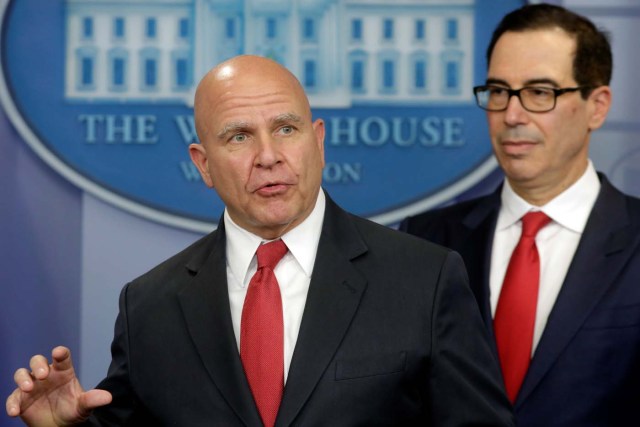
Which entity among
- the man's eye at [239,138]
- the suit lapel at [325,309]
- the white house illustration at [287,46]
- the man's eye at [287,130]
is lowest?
the suit lapel at [325,309]

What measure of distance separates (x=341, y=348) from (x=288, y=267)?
21cm

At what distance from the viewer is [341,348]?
187 cm

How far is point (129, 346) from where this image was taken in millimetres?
2020

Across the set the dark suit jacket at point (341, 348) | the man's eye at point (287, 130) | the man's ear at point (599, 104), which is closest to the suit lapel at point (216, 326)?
the dark suit jacket at point (341, 348)

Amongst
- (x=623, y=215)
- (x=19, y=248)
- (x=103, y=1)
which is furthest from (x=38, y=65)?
(x=623, y=215)

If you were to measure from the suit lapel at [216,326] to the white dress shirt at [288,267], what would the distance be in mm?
30

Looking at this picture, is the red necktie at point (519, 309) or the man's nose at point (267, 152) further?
the red necktie at point (519, 309)

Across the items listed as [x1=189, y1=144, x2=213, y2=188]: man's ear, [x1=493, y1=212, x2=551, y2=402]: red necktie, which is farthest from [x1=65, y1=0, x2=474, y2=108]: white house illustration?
[x1=189, y1=144, x2=213, y2=188]: man's ear

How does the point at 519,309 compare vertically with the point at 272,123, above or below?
below

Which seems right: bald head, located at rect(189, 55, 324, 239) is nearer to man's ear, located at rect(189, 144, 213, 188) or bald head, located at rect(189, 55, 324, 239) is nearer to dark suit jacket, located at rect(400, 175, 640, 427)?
man's ear, located at rect(189, 144, 213, 188)

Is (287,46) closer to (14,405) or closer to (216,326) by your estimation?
(216,326)

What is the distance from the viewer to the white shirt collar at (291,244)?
2.00 metres

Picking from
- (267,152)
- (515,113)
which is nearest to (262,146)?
(267,152)

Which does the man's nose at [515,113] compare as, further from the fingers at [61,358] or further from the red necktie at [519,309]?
the fingers at [61,358]
